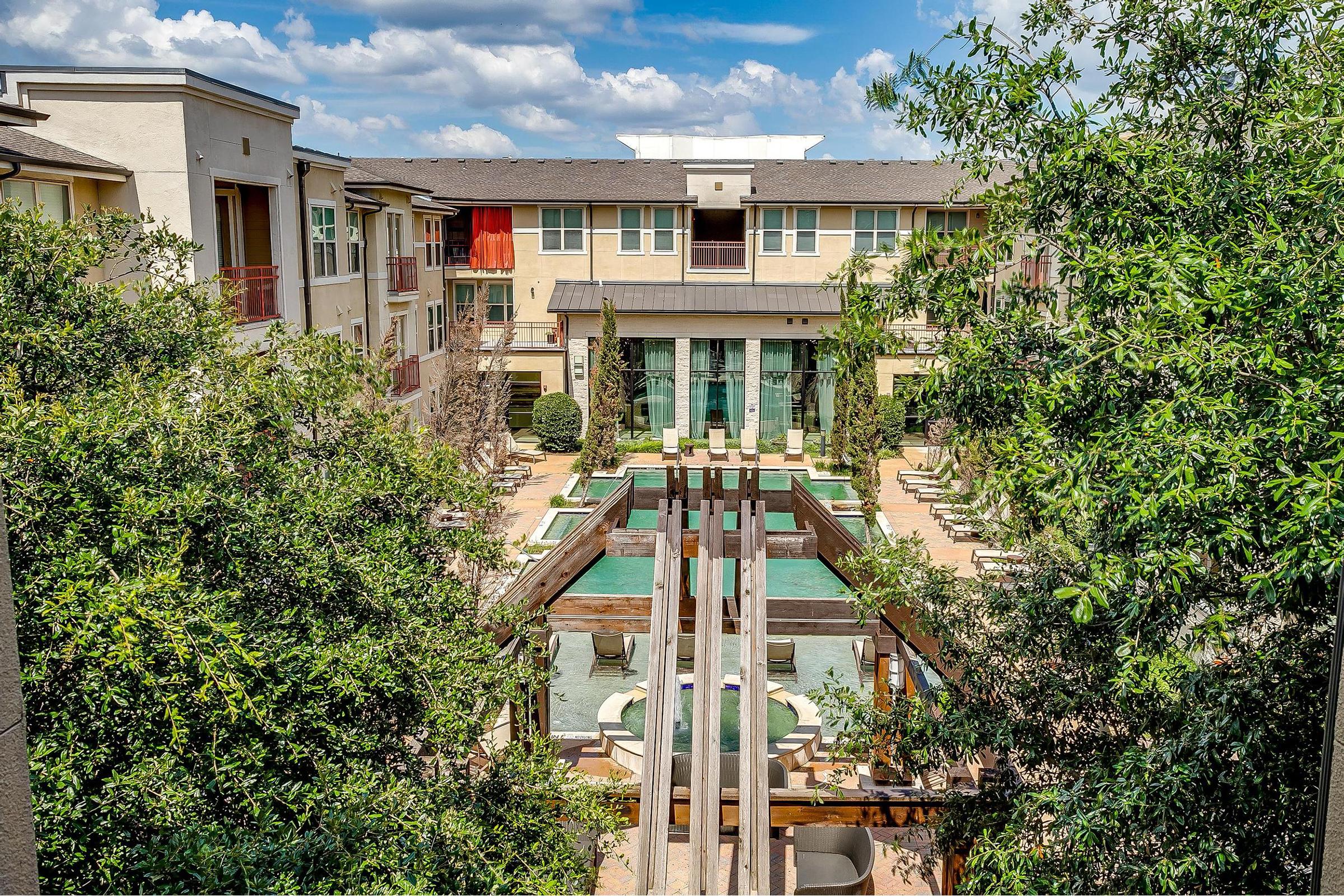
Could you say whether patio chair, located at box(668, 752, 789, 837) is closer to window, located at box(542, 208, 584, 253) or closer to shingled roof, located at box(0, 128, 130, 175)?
shingled roof, located at box(0, 128, 130, 175)

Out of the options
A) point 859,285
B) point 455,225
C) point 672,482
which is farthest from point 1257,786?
point 455,225

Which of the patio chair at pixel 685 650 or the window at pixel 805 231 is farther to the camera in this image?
the window at pixel 805 231

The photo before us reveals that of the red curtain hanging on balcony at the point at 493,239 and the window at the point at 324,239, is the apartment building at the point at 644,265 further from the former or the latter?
the window at the point at 324,239

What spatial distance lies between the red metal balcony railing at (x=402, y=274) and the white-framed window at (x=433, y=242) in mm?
2463

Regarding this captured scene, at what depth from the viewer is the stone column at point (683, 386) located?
33.7 metres

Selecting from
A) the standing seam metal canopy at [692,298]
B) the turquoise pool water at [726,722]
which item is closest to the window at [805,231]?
the standing seam metal canopy at [692,298]

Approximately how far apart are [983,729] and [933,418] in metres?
2.05

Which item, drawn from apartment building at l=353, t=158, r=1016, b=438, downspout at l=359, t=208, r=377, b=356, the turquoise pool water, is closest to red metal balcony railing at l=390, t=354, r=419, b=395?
downspout at l=359, t=208, r=377, b=356

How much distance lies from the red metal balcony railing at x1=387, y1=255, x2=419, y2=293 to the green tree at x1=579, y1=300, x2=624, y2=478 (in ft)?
19.3

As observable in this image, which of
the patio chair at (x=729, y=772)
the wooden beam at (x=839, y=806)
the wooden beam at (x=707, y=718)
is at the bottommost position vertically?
the patio chair at (x=729, y=772)

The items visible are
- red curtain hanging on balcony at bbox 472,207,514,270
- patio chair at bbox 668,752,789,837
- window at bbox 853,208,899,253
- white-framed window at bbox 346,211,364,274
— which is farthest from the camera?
red curtain hanging on balcony at bbox 472,207,514,270

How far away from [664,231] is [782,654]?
2195 cm

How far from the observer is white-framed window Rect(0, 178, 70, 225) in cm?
1327

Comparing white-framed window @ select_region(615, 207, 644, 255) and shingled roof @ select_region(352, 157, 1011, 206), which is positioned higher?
shingled roof @ select_region(352, 157, 1011, 206)
